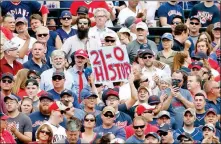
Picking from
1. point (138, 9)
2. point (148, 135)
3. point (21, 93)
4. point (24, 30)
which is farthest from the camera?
point (138, 9)

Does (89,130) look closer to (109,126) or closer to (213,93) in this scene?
(109,126)

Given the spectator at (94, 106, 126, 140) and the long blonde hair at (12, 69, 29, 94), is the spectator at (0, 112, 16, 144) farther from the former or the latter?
the long blonde hair at (12, 69, 29, 94)

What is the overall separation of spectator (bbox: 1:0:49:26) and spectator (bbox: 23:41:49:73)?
1.73 meters

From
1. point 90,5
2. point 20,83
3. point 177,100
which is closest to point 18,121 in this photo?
point 20,83

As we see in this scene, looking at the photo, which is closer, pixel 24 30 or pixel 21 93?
pixel 21 93

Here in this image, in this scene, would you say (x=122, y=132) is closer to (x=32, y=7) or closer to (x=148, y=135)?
(x=148, y=135)

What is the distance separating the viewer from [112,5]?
26.5 metres

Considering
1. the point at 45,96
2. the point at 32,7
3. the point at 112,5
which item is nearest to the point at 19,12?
the point at 32,7

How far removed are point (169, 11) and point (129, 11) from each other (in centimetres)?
73

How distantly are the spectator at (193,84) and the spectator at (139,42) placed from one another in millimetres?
1031

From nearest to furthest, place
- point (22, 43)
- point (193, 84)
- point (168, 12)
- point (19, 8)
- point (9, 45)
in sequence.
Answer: point (9, 45) < point (193, 84) < point (22, 43) < point (19, 8) < point (168, 12)

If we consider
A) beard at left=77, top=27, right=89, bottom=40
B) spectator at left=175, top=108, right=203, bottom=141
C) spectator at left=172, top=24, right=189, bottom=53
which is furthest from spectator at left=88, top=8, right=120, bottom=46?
spectator at left=175, top=108, right=203, bottom=141

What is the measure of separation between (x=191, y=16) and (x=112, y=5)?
1.42m

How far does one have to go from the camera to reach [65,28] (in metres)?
25.0
